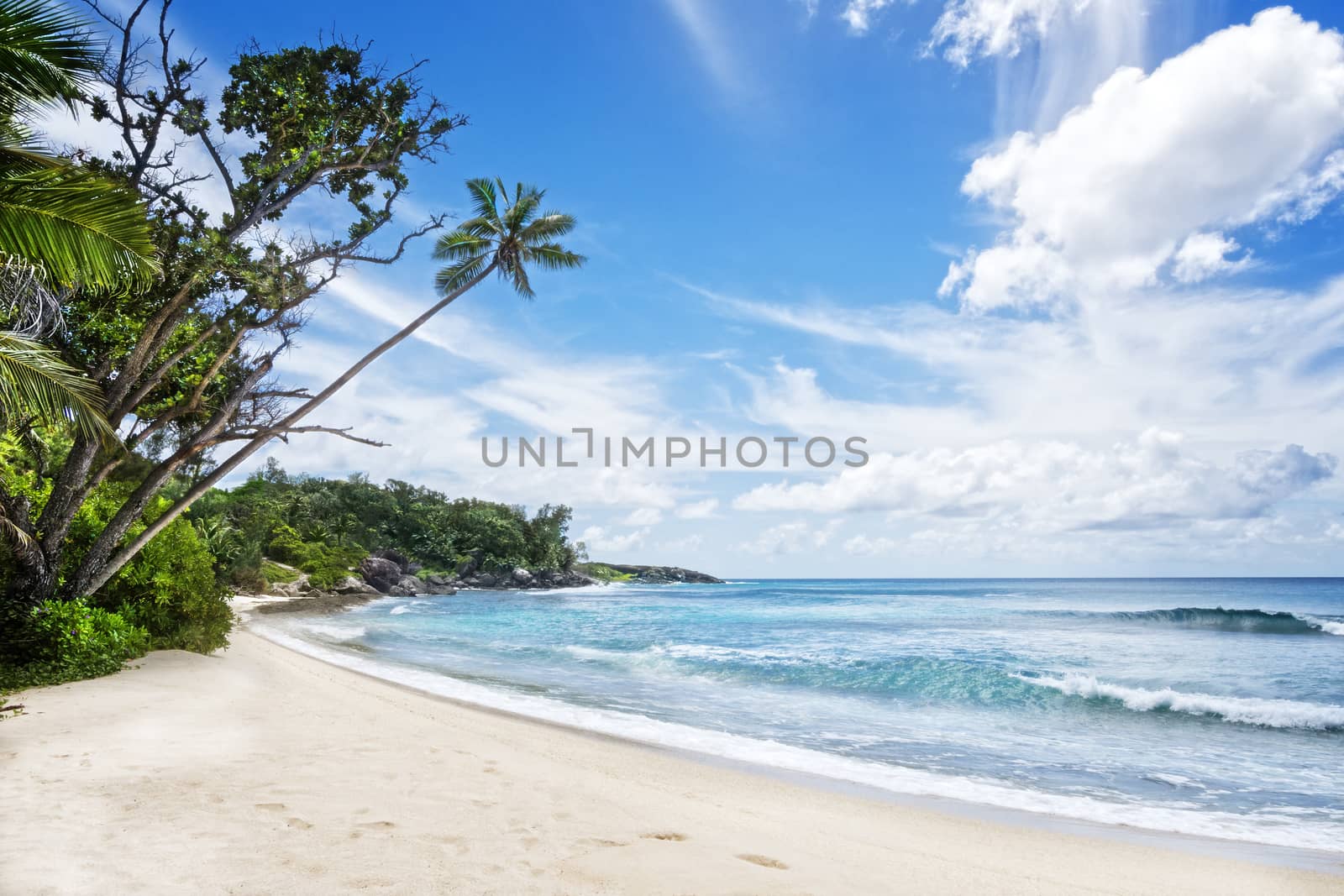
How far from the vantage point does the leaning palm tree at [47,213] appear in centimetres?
561

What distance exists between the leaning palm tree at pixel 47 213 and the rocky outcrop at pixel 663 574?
112 metres

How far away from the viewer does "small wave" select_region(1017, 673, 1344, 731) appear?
11164 mm

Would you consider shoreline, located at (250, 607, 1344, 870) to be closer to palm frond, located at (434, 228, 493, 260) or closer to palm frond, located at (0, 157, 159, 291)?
palm frond, located at (0, 157, 159, 291)

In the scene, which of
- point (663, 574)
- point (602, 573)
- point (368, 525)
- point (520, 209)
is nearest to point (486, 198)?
point (520, 209)

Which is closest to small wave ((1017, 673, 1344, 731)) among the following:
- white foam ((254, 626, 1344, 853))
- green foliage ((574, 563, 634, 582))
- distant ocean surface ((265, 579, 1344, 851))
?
distant ocean surface ((265, 579, 1344, 851))

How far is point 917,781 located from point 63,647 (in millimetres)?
11021

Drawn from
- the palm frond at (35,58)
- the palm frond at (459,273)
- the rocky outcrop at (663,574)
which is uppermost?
the palm frond at (459,273)

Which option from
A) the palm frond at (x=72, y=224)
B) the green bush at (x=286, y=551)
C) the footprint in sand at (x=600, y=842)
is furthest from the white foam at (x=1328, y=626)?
the green bush at (x=286, y=551)

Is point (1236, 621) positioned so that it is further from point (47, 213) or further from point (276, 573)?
point (276, 573)

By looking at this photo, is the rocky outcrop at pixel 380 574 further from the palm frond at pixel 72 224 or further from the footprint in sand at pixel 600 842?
the footprint in sand at pixel 600 842

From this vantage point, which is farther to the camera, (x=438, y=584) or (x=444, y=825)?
(x=438, y=584)

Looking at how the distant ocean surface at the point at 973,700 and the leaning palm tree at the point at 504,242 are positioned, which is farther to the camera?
the leaning palm tree at the point at 504,242

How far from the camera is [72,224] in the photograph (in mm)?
5785

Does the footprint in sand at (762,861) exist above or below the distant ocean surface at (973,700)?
above
